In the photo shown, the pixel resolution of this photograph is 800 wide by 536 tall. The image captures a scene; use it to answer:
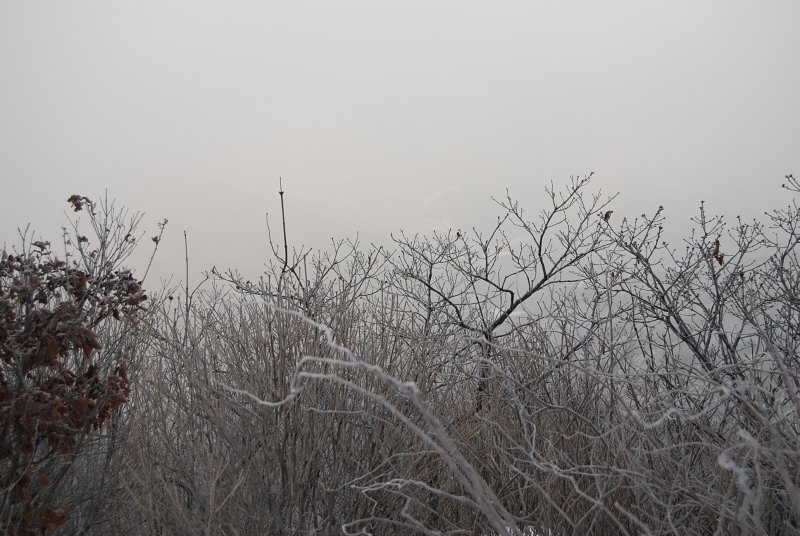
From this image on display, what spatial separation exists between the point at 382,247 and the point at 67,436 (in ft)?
24.2

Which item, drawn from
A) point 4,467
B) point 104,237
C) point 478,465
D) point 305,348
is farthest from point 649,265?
point 4,467

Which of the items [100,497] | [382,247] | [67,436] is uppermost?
[382,247]

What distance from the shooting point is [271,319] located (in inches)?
160

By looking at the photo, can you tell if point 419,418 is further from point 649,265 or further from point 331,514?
point 649,265

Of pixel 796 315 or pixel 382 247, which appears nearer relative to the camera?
pixel 796 315

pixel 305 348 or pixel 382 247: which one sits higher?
pixel 382 247

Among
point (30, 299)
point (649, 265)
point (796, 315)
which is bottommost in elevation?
point (30, 299)

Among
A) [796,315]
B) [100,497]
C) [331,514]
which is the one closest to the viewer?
[331,514]

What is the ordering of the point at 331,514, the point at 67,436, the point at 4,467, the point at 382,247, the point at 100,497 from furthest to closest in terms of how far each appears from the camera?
the point at 382,247 < the point at 100,497 < the point at 4,467 < the point at 67,436 < the point at 331,514

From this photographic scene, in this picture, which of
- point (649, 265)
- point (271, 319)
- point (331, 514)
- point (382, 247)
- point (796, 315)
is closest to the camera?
point (331, 514)

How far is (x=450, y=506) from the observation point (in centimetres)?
454

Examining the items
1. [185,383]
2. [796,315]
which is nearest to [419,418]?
[185,383]

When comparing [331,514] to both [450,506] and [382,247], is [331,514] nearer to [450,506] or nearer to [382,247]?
[450,506]

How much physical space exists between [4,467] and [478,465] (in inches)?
143
